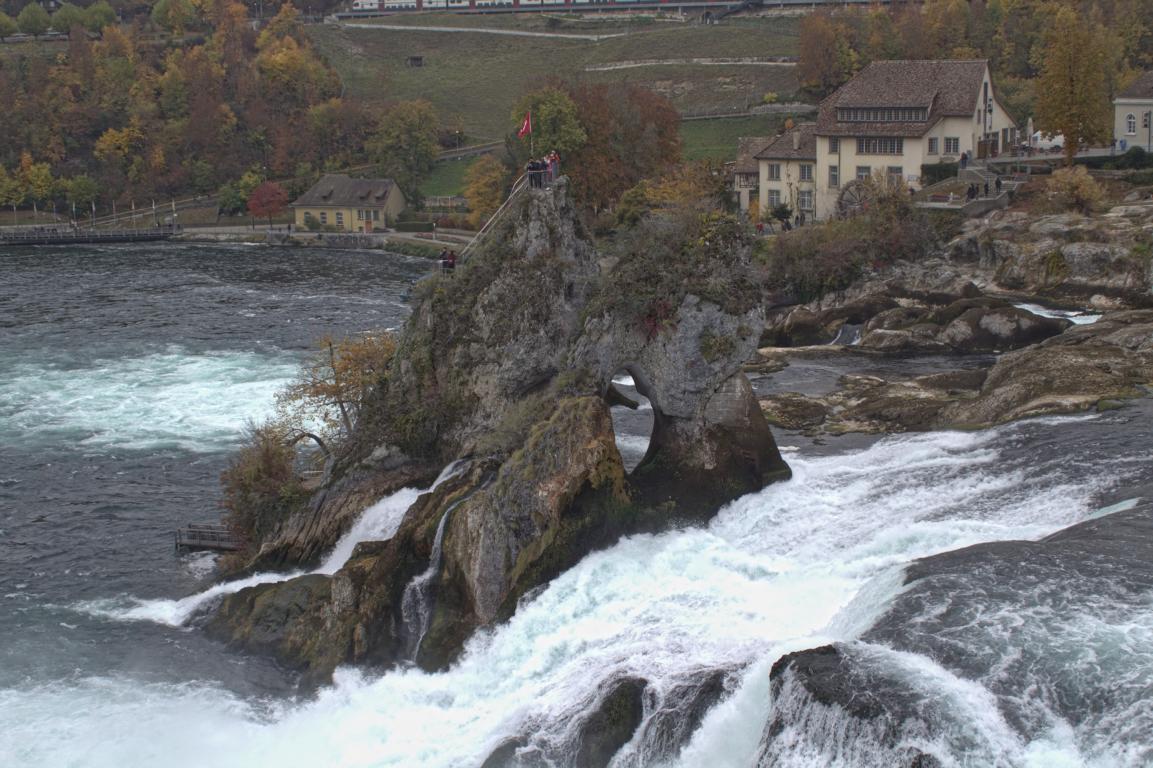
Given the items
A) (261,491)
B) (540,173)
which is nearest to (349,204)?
(261,491)

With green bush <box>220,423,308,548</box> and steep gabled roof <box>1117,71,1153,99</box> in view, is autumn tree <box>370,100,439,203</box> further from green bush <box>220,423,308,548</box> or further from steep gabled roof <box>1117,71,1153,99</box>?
green bush <box>220,423,308,548</box>

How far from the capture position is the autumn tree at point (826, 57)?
139m

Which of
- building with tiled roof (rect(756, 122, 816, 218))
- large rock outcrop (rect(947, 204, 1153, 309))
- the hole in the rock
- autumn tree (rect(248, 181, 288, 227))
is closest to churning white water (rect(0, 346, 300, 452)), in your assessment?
the hole in the rock

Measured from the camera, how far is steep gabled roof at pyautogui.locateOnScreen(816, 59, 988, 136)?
87688mm

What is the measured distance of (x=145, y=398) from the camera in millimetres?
68188

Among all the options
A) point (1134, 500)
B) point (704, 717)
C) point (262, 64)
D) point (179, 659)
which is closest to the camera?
point (704, 717)

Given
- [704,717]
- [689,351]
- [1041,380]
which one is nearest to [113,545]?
[689,351]

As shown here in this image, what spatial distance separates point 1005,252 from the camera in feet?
231

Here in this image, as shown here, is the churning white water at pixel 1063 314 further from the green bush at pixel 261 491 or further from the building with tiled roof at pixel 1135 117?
the green bush at pixel 261 491

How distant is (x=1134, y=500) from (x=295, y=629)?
23339 mm

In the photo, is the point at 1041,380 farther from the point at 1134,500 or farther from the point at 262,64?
the point at 262,64

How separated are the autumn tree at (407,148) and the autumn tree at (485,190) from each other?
1671 centimetres

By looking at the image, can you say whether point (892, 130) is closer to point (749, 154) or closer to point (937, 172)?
point (937, 172)

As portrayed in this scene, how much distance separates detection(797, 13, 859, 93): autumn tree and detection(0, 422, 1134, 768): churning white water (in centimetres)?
10566
